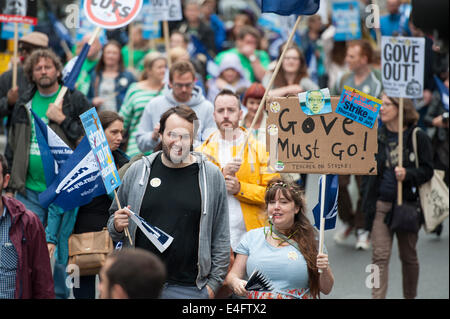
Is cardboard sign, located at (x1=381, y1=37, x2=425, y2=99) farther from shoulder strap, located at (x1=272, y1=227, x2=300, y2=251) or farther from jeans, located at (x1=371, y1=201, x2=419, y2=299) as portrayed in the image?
shoulder strap, located at (x1=272, y1=227, x2=300, y2=251)

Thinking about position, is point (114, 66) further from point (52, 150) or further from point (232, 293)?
point (232, 293)

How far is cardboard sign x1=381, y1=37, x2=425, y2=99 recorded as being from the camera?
8117 millimetres

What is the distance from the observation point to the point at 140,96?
910cm

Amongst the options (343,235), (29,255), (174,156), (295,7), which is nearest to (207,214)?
(174,156)

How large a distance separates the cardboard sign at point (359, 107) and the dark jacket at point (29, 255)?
2.10 meters

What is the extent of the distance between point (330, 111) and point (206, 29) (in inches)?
386

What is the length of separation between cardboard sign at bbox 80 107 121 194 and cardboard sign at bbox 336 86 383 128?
1505mm

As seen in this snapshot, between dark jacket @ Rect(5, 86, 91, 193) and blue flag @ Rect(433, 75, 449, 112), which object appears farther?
blue flag @ Rect(433, 75, 449, 112)

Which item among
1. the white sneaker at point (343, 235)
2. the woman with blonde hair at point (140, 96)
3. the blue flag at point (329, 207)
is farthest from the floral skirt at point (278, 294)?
the white sneaker at point (343, 235)

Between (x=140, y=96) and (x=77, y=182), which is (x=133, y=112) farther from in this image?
(x=77, y=182)

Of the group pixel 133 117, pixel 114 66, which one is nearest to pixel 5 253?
pixel 133 117

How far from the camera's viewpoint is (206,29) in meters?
15.4

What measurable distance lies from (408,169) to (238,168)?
2.23m

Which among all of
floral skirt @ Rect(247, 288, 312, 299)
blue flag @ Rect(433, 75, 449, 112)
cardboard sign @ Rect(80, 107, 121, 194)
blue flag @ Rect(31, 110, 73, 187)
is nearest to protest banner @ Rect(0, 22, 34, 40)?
blue flag @ Rect(31, 110, 73, 187)
